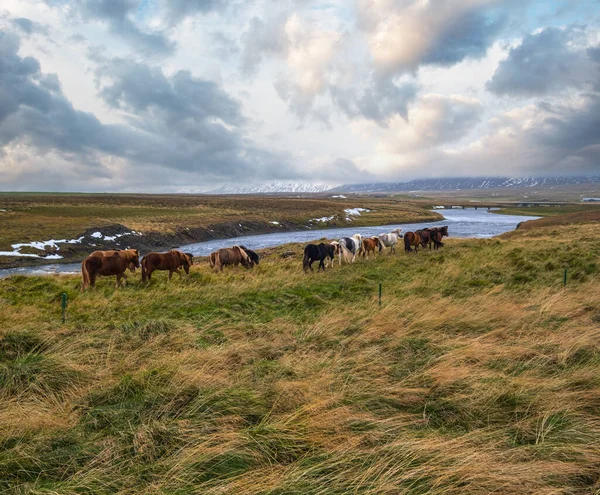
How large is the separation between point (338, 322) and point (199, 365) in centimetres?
316

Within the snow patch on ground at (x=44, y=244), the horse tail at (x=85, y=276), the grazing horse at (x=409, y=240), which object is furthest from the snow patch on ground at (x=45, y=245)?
the grazing horse at (x=409, y=240)

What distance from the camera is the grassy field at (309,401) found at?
9.75ft

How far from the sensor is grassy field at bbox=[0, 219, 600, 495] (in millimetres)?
2971

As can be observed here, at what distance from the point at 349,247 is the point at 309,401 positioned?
47.0ft

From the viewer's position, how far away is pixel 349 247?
18.2 m

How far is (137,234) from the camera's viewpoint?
122ft

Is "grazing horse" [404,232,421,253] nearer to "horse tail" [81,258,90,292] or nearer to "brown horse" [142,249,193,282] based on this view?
"brown horse" [142,249,193,282]

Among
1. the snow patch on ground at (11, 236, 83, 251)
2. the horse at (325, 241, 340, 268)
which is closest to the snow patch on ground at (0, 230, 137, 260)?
the snow patch on ground at (11, 236, 83, 251)

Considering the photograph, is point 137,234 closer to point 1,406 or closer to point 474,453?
point 1,406

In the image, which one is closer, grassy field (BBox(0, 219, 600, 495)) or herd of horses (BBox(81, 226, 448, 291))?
grassy field (BBox(0, 219, 600, 495))

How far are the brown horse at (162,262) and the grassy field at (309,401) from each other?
178 inches

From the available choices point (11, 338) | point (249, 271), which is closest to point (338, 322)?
point (11, 338)

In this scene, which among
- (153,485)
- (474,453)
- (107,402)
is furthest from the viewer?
(107,402)

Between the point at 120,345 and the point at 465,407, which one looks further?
the point at 120,345
